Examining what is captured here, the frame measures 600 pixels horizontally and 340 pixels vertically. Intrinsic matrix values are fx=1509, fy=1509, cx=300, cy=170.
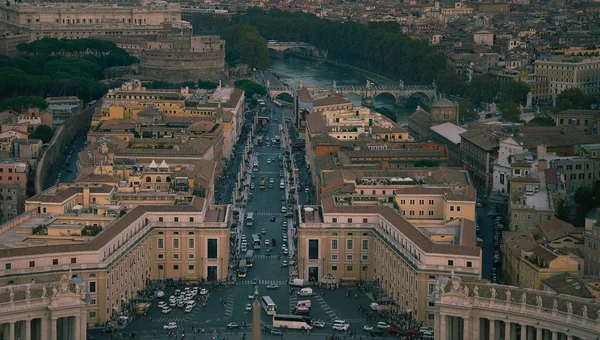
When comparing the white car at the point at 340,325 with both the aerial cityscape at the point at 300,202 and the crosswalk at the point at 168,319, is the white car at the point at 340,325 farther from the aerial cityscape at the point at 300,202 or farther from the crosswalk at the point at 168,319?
the crosswalk at the point at 168,319

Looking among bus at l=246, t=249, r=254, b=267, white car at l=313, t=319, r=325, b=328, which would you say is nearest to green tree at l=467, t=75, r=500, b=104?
bus at l=246, t=249, r=254, b=267

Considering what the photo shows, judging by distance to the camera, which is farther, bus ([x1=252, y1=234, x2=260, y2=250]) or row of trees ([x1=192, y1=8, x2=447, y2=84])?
row of trees ([x1=192, y1=8, x2=447, y2=84])

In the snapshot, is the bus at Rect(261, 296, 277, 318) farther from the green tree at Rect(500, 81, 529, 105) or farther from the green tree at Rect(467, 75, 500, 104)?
the green tree at Rect(467, 75, 500, 104)

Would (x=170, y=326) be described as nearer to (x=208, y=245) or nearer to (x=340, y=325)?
(x=340, y=325)

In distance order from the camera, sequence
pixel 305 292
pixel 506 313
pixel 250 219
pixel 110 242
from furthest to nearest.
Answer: pixel 250 219
pixel 305 292
pixel 110 242
pixel 506 313

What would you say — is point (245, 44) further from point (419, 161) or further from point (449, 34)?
point (419, 161)

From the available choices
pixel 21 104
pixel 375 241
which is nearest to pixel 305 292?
pixel 375 241
